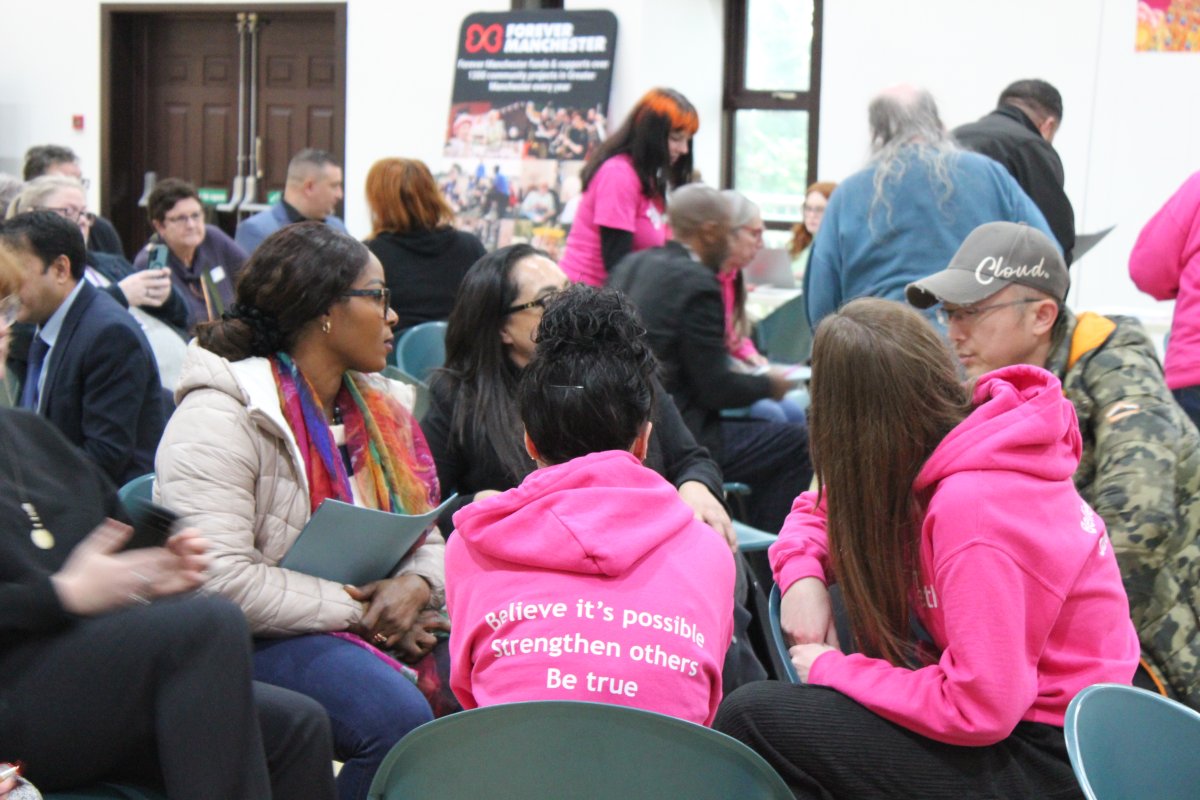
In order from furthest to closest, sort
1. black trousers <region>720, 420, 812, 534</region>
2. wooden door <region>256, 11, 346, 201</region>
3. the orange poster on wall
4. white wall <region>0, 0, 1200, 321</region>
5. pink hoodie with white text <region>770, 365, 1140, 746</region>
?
wooden door <region>256, 11, 346, 201</region>
white wall <region>0, 0, 1200, 321</region>
the orange poster on wall
black trousers <region>720, 420, 812, 534</region>
pink hoodie with white text <region>770, 365, 1140, 746</region>

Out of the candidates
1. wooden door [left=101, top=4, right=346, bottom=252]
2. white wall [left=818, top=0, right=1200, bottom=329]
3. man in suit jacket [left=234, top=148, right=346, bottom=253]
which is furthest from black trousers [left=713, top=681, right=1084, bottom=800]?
wooden door [left=101, top=4, right=346, bottom=252]

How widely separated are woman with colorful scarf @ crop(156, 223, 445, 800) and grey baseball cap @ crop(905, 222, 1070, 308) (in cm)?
104

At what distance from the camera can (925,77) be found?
6.26m

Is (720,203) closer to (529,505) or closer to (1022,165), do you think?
(1022,165)

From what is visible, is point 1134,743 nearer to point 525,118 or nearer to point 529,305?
point 529,305

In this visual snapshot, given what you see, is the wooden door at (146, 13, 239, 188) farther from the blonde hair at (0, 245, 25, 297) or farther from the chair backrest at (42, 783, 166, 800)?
the chair backrest at (42, 783, 166, 800)

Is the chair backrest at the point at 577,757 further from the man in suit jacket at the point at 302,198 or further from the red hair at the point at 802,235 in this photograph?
the red hair at the point at 802,235

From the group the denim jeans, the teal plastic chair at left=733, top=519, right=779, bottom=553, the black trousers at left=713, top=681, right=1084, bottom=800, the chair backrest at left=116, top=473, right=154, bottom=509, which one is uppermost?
the chair backrest at left=116, top=473, right=154, bottom=509

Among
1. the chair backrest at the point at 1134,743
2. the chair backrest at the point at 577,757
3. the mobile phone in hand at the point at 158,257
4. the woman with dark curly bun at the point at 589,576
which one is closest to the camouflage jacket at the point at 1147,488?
the chair backrest at the point at 1134,743

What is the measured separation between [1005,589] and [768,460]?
241 cm

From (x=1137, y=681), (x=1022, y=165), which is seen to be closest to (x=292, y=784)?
(x=1137, y=681)

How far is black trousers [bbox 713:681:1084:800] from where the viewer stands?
5.47ft

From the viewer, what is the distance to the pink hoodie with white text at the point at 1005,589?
1.58m

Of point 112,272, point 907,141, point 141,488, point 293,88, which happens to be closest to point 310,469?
point 141,488
